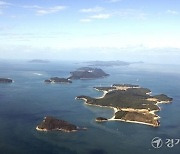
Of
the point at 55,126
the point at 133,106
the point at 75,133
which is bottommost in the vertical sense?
the point at 75,133

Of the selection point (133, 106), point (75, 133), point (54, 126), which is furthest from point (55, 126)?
point (133, 106)

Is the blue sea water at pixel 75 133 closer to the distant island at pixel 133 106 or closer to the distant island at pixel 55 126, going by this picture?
the distant island at pixel 55 126

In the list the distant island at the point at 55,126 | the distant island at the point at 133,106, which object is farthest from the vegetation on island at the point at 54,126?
the distant island at the point at 133,106

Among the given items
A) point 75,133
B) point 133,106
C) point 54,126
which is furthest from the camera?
point 133,106

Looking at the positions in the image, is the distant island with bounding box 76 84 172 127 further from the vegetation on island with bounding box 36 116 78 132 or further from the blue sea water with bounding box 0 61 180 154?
the vegetation on island with bounding box 36 116 78 132

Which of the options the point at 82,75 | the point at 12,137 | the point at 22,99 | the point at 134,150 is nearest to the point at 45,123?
the point at 12,137

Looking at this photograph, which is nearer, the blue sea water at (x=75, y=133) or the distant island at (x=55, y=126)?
the blue sea water at (x=75, y=133)

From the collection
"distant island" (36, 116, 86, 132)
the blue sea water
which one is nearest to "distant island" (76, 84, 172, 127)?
the blue sea water

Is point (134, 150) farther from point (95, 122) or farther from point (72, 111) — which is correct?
point (72, 111)

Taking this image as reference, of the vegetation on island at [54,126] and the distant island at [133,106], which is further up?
the distant island at [133,106]

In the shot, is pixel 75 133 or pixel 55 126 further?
pixel 55 126

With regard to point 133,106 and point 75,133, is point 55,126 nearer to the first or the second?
point 75,133
